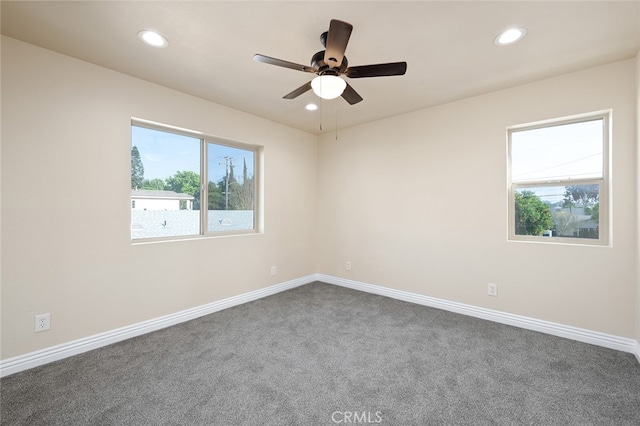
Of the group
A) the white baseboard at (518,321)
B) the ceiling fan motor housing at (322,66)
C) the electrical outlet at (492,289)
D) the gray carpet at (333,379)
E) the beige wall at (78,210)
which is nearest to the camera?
the gray carpet at (333,379)

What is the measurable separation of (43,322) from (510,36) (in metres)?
4.21

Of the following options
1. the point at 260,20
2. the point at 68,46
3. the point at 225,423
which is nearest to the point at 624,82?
the point at 260,20

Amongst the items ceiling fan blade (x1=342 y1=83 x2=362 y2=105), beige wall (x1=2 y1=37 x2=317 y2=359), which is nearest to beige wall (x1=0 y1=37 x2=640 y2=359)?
beige wall (x1=2 y1=37 x2=317 y2=359)

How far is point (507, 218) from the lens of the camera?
2918 millimetres

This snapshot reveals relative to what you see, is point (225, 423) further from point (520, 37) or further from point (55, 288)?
point (520, 37)

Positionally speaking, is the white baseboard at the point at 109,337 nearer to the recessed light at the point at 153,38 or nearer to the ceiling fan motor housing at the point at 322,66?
the recessed light at the point at 153,38

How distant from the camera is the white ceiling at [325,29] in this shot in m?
1.75

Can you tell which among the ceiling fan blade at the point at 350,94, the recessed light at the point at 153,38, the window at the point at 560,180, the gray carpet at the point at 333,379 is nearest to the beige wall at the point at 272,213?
the window at the point at 560,180

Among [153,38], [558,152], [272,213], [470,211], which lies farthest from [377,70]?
[272,213]

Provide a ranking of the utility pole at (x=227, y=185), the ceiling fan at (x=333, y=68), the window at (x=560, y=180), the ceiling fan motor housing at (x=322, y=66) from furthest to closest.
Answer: the utility pole at (x=227, y=185) → the window at (x=560, y=180) → the ceiling fan motor housing at (x=322, y=66) → the ceiling fan at (x=333, y=68)

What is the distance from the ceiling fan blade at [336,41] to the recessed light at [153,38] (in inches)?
50.3

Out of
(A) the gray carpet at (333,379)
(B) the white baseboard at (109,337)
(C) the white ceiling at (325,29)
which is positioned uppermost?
(C) the white ceiling at (325,29)

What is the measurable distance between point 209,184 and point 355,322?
2369mm

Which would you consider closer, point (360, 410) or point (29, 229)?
point (360, 410)
